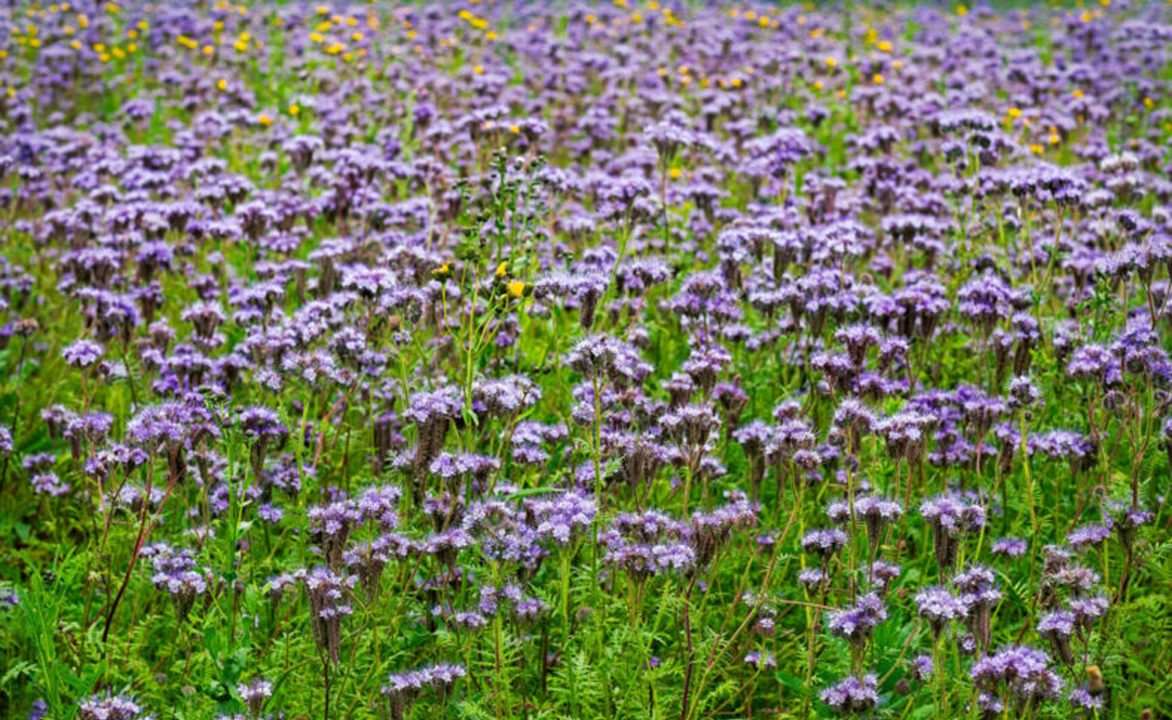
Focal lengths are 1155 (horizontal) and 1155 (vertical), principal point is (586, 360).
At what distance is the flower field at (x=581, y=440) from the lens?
13.8 ft

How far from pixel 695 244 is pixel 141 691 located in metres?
5.09

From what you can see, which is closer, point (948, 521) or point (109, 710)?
point (109, 710)

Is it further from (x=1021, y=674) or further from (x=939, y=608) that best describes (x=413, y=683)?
(x=1021, y=674)

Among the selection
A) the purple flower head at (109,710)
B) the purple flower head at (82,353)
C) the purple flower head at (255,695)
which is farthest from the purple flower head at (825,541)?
the purple flower head at (82,353)

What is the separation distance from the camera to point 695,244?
8484 mm

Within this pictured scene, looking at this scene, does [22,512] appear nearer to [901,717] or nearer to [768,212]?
[901,717]

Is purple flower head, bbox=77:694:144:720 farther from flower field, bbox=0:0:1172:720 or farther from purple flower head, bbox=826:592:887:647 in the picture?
purple flower head, bbox=826:592:887:647

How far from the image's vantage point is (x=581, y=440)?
5000 mm

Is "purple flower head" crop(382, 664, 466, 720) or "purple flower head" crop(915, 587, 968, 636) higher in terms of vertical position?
"purple flower head" crop(915, 587, 968, 636)

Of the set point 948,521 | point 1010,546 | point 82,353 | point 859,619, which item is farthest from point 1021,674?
point 82,353

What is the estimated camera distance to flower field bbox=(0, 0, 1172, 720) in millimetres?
4219

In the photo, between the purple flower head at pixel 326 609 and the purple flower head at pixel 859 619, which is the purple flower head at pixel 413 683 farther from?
the purple flower head at pixel 859 619

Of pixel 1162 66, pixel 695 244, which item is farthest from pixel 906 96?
pixel 1162 66

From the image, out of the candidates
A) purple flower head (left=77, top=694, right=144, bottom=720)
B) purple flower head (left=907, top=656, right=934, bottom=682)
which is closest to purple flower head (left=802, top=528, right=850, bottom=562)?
purple flower head (left=907, top=656, right=934, bottom=682)
